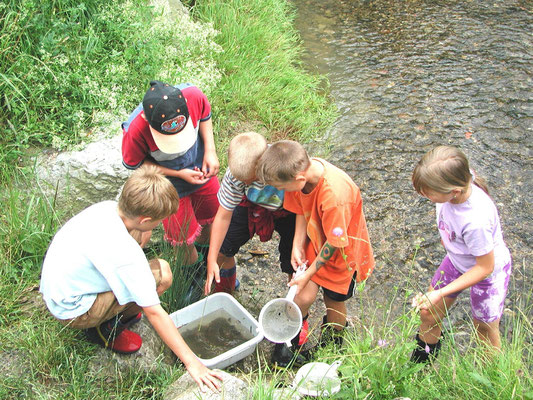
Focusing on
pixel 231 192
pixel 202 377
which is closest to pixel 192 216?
pixel 231 192

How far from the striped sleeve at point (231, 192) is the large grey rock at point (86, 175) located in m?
1.10

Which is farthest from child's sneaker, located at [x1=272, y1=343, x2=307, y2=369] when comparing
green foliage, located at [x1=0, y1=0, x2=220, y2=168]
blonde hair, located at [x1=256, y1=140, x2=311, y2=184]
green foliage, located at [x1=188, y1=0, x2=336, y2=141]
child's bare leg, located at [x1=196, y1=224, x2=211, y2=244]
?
green foliage, located at [x1=188, y1=0, x2=336, y2=141]

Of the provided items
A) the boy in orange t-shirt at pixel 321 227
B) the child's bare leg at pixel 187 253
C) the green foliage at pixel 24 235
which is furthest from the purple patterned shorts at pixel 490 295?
the green foliage at pixel 24 235

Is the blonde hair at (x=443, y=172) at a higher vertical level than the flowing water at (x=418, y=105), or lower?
higher

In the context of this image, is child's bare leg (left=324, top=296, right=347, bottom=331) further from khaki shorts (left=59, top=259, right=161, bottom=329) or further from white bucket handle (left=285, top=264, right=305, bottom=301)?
khaki shorts (left=59, top=259, right=161, bottom=329)

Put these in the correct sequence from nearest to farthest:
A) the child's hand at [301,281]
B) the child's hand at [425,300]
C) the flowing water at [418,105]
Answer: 1. the child's hand at [425,300]
2. the child's hand at [301,281]
3. the flowing water at [418,105]

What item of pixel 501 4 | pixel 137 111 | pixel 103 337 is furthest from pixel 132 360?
pixel 501 4

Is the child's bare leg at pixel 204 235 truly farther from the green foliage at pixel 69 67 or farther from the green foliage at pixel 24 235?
the green foliage at pixel 69 67

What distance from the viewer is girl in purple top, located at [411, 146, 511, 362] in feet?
6.95

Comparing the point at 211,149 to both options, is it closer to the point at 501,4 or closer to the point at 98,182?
the point at 98,182

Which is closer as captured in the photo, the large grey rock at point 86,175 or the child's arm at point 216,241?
the child's arm at point 216,241

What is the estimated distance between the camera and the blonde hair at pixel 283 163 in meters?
2.21

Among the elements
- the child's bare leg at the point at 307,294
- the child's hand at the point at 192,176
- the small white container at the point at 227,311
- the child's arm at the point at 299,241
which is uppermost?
the child's hand at the point at 192,176

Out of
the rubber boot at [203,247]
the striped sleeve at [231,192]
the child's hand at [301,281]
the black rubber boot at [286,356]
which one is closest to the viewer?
the child's hand at [301,281]
